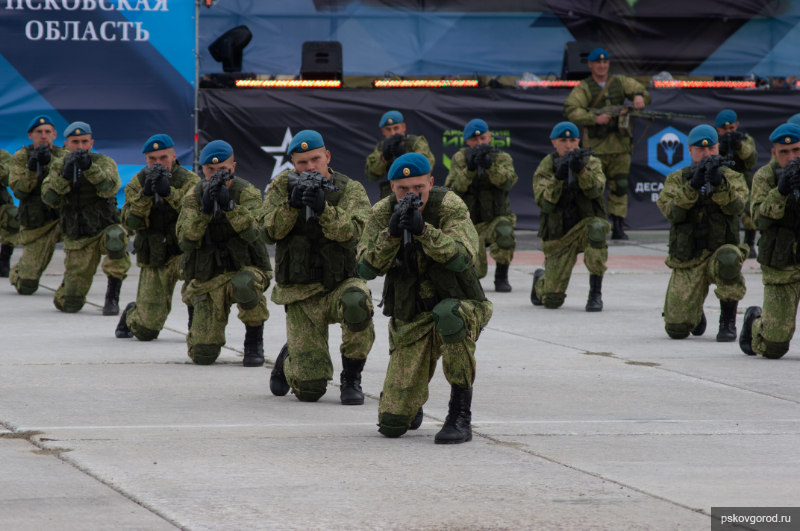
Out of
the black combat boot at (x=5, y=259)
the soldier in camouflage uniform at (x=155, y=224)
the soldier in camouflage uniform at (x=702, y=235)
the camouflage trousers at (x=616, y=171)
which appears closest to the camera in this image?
the soldier in camouflage uniform at (x=155, y=224)

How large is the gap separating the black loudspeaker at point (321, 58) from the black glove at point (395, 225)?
37.6ft

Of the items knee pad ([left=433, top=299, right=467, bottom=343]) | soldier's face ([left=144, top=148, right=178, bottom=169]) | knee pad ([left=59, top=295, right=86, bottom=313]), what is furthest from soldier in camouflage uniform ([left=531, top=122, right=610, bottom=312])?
knee pad ([left=433, top=299, right=467, bottom=343])

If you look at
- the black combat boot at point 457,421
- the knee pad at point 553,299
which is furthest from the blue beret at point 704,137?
the black combat boot at point 457,421

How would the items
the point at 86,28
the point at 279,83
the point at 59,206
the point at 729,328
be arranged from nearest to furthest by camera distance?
the point at 729,328, the point at 59,206, the point at 86,28, the point at 279,83

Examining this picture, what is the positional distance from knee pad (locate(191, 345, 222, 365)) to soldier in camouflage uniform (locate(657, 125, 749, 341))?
387 centimetres

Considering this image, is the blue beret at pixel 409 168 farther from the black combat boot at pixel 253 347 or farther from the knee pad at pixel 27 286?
the knee pad at pixel 27 286

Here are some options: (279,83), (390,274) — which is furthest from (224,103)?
(390,274)

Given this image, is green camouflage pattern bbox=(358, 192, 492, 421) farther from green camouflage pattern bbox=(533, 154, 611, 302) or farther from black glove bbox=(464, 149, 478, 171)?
black glove bbox=(464, 149, 478, 171)

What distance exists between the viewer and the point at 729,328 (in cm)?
1105

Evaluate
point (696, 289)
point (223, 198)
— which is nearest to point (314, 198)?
point (223, 198)

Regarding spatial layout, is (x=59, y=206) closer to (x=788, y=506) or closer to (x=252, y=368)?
(x=252, y=368)

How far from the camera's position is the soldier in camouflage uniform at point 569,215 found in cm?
1262

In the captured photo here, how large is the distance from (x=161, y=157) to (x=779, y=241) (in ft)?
15.8

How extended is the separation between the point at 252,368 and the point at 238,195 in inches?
50.8
